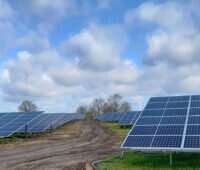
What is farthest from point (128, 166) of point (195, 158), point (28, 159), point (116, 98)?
point (116, 98)

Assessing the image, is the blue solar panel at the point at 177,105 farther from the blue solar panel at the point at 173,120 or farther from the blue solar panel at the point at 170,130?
the blue solar panel at the point at 170,130

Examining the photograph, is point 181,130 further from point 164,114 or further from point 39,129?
point 39,129

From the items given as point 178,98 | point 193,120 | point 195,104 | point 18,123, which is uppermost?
point 178,98

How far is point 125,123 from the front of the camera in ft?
170

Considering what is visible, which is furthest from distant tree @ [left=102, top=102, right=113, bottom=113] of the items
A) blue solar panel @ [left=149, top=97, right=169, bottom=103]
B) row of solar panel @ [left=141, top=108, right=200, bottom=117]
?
row of solar panel @ [left=141, top=108, right=200, bottom=117]

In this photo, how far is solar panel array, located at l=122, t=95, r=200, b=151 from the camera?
49.8 ft

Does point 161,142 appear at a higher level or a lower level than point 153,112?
lower

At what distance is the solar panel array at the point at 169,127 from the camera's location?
15.2 metres

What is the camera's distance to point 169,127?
17000mm

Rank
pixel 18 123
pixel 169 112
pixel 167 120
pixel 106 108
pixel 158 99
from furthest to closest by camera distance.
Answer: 1. pixel 106 108
2. pixel 18 123
3. pixel 158 99
4. pixel 169 112
5. pixel 167 120

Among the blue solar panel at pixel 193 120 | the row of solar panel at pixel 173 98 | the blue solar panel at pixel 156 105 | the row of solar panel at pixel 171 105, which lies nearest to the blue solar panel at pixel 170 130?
the blue solar panel at pixel 193 120

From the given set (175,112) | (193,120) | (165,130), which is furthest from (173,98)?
(165,130)

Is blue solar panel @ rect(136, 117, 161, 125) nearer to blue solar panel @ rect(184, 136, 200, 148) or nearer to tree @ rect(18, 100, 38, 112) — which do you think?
blue solar panel @ rect(184, 136, 200, 148)

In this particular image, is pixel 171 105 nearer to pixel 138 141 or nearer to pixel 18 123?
pixel 138 141
